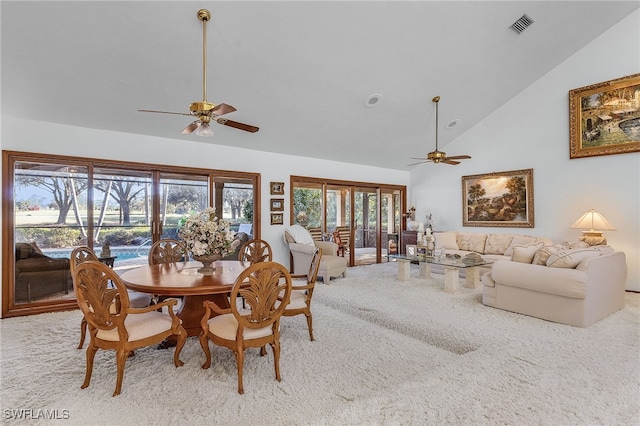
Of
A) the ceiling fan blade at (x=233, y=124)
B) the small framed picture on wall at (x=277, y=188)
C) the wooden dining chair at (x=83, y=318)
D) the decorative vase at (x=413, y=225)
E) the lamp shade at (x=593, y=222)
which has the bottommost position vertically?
the wooden dining chair at (x=83, y=318)

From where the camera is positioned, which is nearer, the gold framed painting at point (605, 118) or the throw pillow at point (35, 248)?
the throw pillow at point (35, 248)

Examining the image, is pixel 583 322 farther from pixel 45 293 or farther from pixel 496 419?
pixel 45 293

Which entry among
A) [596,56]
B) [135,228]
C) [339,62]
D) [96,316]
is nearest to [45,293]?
[135,228]

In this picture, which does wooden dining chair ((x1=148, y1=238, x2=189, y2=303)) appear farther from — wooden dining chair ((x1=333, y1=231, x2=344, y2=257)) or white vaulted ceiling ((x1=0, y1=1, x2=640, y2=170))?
wooden dining chair ((x1=333, y1=231, x2=344, y2=257))

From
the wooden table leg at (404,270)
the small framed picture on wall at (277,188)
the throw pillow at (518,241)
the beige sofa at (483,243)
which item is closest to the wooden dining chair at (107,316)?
the small framed picture on wall at (277,188)

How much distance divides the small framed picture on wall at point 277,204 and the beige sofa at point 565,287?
151 inches

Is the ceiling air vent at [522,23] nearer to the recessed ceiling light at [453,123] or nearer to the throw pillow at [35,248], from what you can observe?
the recessed ceiling light at [453,123]

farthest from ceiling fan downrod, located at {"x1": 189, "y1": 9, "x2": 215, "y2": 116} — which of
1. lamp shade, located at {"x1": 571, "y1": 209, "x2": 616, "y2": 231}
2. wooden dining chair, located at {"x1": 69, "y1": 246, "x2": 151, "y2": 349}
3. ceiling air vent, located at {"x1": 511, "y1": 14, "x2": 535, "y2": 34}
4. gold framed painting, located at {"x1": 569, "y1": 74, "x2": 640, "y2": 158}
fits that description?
gold framed painting, located at {"x1": 569, "y1": 74, "x2": 640, "y2": 158}

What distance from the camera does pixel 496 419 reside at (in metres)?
1.91

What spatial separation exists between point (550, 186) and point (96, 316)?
7.26 m

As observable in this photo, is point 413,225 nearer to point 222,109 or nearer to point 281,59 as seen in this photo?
point 281,59

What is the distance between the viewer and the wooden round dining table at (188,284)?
2439 millimetres

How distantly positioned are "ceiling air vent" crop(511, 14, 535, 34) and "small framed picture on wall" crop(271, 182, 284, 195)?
14.7ft

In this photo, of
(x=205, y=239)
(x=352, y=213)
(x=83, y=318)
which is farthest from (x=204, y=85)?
(x=352, y=213)
